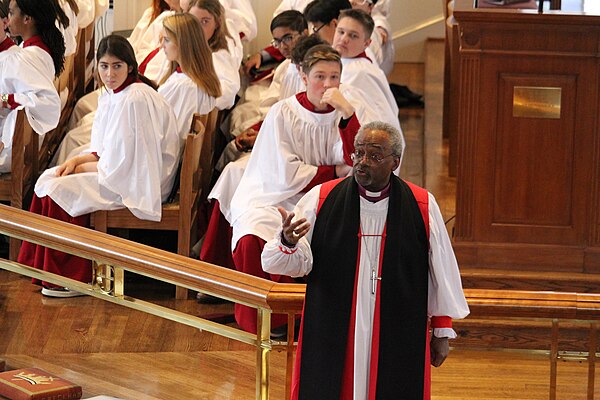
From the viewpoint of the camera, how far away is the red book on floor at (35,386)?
15.0ft

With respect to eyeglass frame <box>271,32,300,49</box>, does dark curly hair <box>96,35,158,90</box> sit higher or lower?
lower

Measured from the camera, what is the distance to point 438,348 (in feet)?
14.5

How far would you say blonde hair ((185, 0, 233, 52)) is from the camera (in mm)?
7961

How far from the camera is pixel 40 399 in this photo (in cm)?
454

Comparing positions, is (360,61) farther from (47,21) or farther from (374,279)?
(374,279)

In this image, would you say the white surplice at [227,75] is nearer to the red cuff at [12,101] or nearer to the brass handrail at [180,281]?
the red cuff at [12,101]

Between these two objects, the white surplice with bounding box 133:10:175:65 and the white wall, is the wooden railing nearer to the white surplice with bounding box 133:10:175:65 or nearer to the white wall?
the white surplice with bounding box 133:10:175:65

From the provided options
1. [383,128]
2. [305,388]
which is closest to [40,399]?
[305,388]

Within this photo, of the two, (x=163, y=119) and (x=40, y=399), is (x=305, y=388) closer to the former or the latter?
(x=40, y=399)

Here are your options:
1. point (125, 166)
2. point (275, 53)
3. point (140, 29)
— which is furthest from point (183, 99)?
point (140, 29)

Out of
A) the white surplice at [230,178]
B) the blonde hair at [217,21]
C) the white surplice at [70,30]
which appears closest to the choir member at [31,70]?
the white surplice at [70,30]

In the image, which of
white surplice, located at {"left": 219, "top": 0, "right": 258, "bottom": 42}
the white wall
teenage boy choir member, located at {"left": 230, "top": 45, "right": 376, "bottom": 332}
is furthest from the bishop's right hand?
the white wall

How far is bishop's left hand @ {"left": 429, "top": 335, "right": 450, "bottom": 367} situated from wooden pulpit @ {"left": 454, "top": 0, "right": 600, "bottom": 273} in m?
2.26

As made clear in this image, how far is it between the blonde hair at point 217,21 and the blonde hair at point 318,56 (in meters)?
1.61
